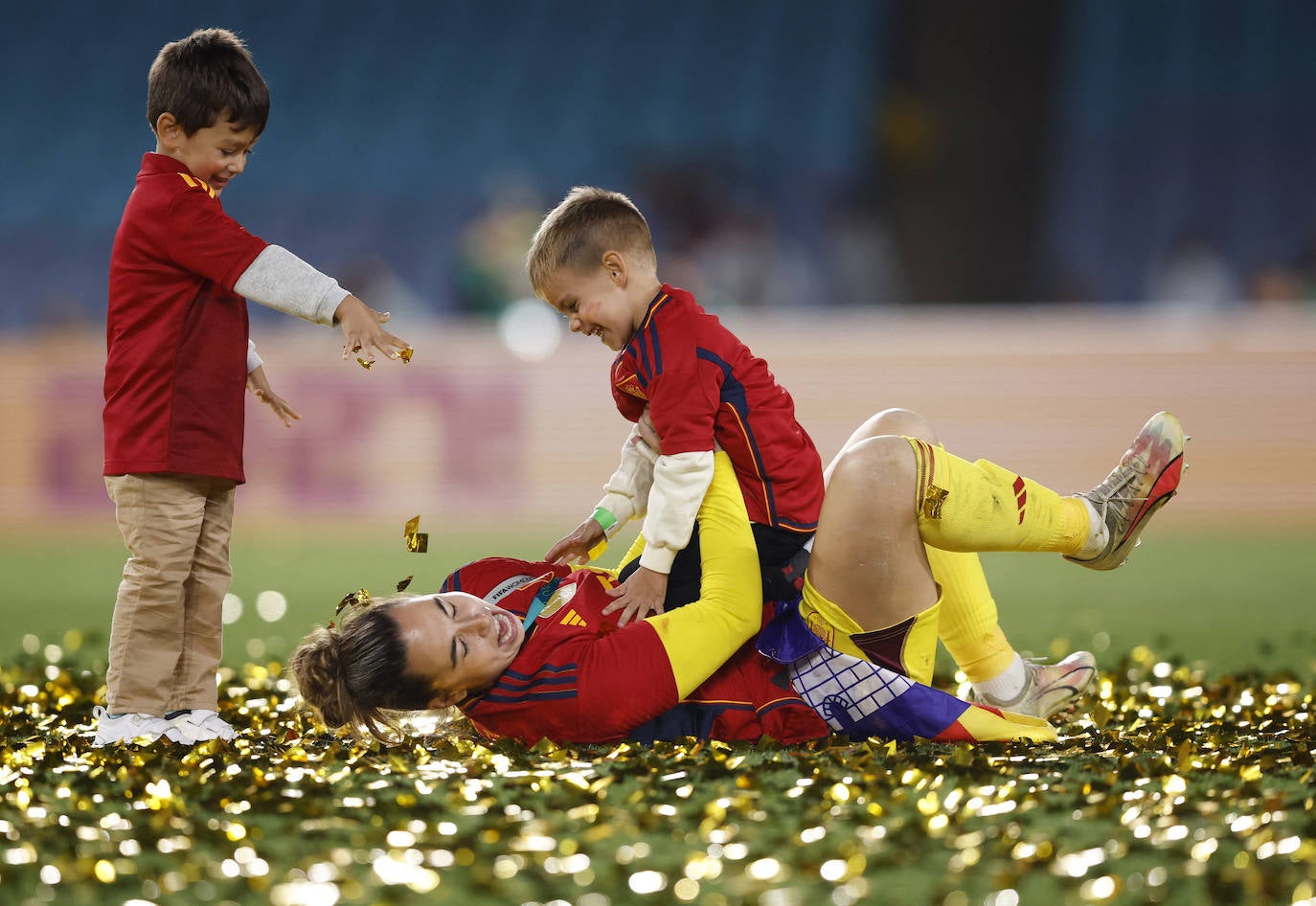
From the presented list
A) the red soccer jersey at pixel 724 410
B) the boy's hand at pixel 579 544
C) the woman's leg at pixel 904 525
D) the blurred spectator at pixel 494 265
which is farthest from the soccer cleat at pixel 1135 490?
the blurred spectator at pixel 494 265

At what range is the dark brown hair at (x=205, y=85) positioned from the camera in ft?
7.22

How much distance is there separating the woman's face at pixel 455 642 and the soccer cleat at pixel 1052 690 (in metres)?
0.81

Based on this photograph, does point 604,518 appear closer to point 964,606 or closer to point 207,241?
point 964,606

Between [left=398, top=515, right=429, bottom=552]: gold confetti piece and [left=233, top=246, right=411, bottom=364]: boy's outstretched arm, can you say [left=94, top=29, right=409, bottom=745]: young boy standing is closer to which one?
[left=233, top=246, right=411, bottom=364]: boy's outstretched arm

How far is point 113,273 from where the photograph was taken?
2.26m

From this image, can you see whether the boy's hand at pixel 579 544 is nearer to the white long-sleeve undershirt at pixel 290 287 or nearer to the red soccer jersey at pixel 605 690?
the red soccer jersey at pixel 605 690

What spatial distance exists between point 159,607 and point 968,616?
4.26 ft

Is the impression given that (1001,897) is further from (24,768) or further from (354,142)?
(354,142)

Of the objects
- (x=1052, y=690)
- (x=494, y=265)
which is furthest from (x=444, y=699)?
(x=494, y=265)

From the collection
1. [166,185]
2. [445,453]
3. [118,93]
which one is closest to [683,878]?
[166,185]

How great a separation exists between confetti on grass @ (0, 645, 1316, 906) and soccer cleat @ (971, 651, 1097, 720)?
6 cm

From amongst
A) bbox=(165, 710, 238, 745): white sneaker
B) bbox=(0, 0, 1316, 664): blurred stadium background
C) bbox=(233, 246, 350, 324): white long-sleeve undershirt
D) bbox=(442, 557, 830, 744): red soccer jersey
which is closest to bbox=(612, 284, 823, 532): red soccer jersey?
bbox=(442, 557, 830, 744): red soccer jersey

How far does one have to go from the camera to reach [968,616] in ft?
7.22

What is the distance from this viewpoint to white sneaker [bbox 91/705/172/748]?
2.14m
